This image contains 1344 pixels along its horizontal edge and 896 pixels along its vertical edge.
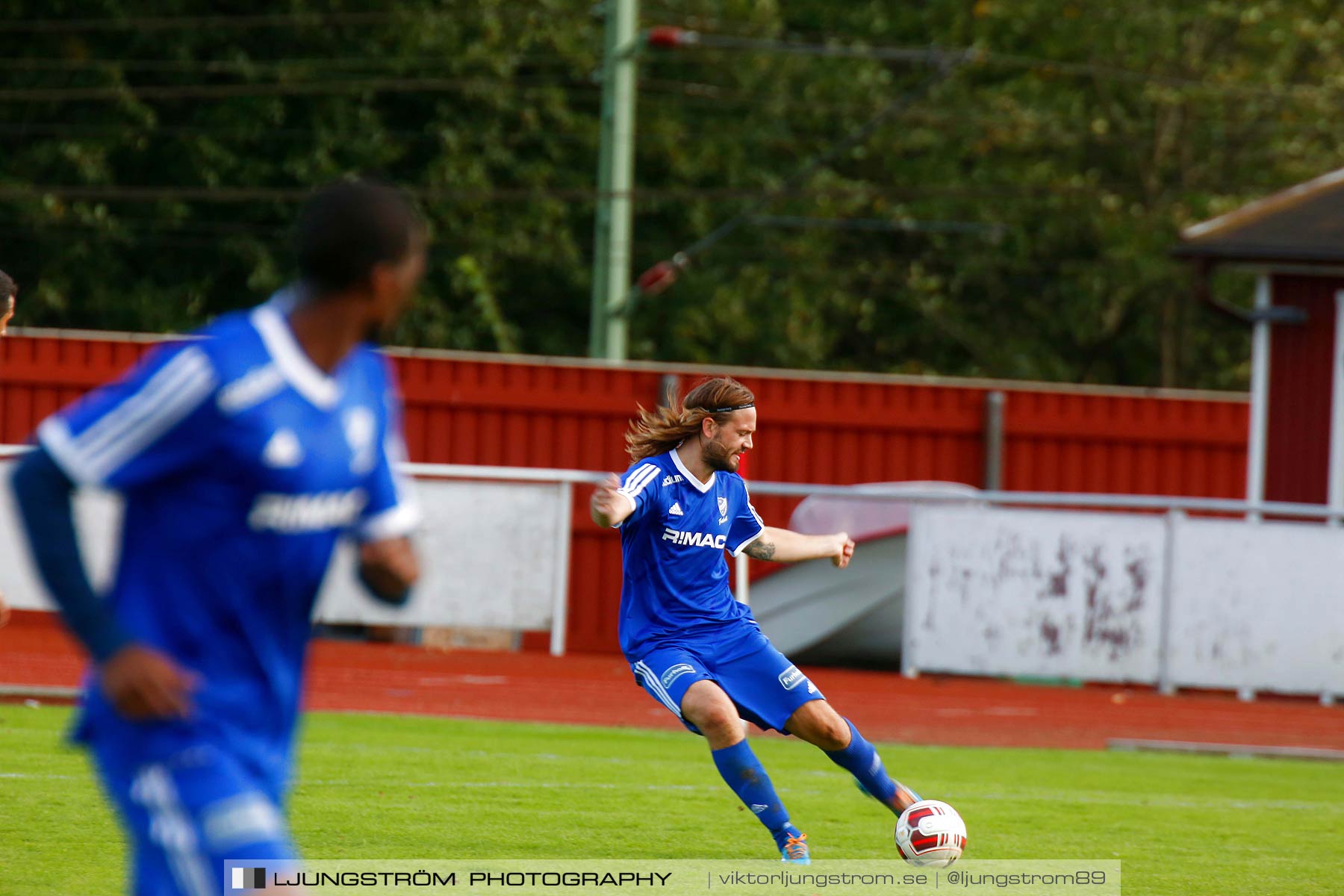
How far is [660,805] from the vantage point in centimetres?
820

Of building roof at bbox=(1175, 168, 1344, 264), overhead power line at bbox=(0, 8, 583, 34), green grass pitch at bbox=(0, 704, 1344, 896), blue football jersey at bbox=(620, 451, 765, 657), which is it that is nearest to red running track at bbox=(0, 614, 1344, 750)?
green grass pitch at bbox=(0, 704, 1344, 896)

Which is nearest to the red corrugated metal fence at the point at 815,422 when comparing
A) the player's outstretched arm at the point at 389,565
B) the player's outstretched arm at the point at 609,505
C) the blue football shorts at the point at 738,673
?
the blue football shorts at the point at 738,673

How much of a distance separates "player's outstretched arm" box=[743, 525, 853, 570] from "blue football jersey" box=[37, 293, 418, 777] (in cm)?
398

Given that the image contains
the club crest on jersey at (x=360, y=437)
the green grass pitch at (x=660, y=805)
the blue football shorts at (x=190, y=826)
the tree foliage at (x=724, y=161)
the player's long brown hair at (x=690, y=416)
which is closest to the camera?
the blue football shorts at (x=190, y=826)

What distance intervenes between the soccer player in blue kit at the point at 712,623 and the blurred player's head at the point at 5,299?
2.30 metres

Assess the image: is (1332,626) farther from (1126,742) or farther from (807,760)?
(807,760)

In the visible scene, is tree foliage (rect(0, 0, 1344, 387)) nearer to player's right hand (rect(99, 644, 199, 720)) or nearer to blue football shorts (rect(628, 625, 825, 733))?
blue football shorts (rect(628, 625, 825, 733))

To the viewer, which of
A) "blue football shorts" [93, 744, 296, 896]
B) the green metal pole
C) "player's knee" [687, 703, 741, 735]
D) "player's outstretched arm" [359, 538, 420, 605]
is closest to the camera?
"blue football shorts" [93, 744, 296, 896]

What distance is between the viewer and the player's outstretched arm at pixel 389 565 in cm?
338

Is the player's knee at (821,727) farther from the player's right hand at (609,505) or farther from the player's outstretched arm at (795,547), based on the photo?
the player's right hand at (609,505)

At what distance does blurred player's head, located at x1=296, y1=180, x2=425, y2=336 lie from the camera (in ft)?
10.3

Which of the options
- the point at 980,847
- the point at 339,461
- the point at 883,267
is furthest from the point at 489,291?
the point at 339,461

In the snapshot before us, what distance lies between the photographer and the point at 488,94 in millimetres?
27938

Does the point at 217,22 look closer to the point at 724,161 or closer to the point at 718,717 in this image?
the point at 724,161
